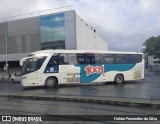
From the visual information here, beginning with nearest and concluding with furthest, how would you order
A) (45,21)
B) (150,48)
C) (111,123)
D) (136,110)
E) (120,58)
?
(111,123), (136,110), (120,58), (45,21), (150,48)

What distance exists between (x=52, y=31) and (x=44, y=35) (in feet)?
6.46

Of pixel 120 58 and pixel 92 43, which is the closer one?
pixel 120 58

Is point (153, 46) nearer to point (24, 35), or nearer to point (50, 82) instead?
point (24, 35)

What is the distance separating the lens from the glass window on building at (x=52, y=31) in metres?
48.6

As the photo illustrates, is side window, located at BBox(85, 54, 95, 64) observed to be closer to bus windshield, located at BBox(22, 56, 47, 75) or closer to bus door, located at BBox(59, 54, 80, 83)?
bus door, located at BBox(59, 54, 80, 83)

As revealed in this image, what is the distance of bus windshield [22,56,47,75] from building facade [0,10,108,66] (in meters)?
25.0

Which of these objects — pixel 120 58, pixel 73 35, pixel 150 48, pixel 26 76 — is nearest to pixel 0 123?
pixel 26 76

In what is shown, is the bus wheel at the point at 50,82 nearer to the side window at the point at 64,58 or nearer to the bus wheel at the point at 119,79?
the side window at the point at 64,58

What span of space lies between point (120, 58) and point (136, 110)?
14.8m

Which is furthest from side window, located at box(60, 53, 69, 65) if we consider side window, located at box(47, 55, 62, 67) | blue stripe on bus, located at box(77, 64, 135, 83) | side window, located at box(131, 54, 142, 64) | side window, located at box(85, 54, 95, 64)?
side window, located at box(131, 54, 142, 64)

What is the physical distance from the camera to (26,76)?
21.9 m

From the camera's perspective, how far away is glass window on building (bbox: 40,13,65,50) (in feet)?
160

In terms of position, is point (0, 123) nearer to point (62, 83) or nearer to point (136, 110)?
point (136, 110)

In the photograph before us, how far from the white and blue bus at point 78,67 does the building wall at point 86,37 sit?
75.3ft
